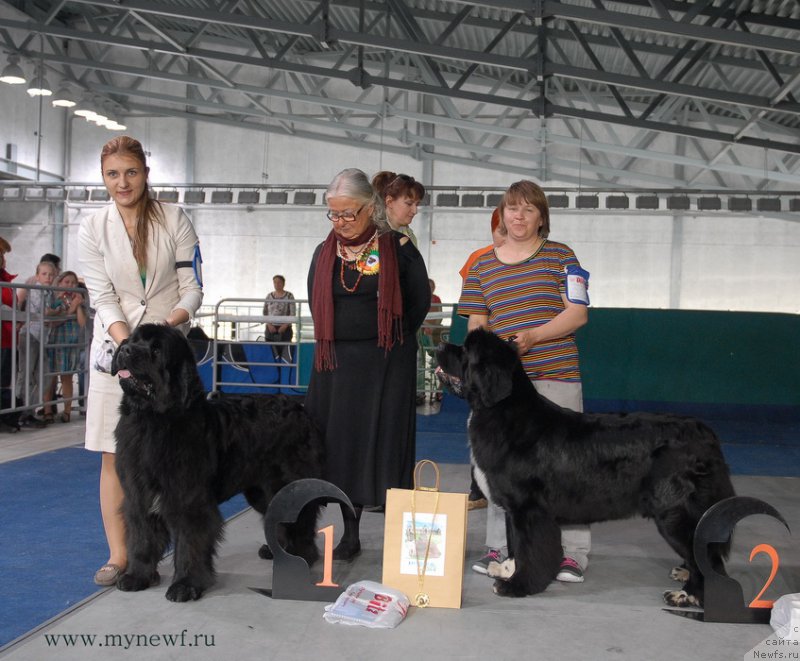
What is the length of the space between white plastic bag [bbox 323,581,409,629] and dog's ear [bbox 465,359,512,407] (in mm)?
761

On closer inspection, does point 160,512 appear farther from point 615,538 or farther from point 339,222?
point 615,538

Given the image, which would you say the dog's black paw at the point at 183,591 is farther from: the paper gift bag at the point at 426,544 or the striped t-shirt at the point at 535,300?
the striped t-shirt at the point at 535,300

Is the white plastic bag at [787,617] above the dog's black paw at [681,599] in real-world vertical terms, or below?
above

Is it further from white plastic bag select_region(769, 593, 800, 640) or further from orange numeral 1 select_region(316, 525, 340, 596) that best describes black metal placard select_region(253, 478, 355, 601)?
→ white plastic bag select_region(769, 593, 800, 640)

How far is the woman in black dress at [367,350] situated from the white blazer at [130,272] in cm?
52

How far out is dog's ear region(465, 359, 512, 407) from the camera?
2822 mm

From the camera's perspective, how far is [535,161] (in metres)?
16.8

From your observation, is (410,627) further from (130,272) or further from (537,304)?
(130,272)

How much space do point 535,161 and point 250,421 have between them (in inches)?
582

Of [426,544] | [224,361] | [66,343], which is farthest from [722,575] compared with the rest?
[224,361]

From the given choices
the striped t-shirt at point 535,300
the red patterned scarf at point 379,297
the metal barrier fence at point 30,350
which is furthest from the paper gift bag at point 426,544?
the metal barrier fence at point 30,350

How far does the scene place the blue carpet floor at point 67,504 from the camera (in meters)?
2.83

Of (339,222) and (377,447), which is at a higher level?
(339,222)

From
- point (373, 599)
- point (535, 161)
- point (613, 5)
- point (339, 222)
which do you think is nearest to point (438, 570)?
point (373, 599)
